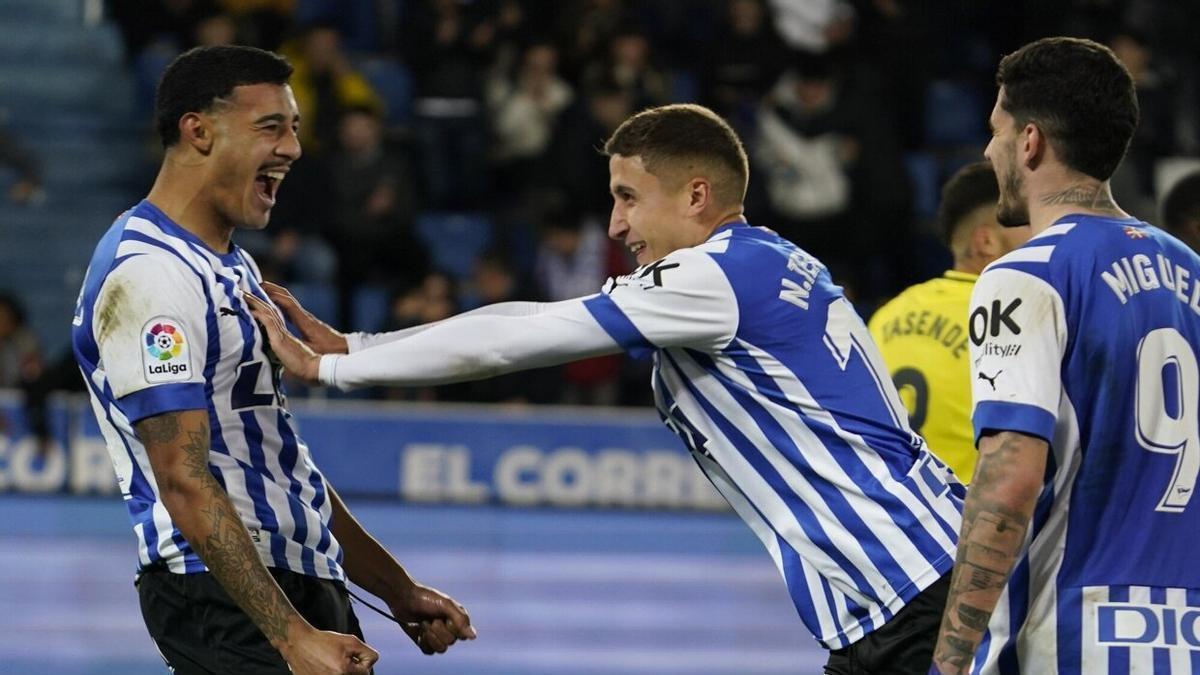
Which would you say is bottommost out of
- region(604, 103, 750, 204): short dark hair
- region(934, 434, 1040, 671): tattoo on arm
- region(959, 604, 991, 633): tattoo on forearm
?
region(959, 604, 991, 633): tattoo on forearm

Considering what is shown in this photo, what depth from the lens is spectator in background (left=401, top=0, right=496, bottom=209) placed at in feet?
50.0

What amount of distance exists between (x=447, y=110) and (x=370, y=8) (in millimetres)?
1620

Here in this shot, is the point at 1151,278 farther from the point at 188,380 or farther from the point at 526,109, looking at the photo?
the point at 526,109

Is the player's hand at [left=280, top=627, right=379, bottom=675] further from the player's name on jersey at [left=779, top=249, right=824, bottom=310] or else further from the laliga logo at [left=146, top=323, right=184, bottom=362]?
the player's name on jersey at [left=779, top=249, right=824, bottom=310]

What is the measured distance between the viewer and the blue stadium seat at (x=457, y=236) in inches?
598

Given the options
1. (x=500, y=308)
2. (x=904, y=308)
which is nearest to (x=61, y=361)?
(x=904, y=308)

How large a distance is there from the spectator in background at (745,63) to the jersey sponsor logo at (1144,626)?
11.9 m

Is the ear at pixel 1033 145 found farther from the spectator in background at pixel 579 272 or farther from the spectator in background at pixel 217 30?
the spectator in background at pixel 217 30

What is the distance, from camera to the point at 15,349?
43.8 ft

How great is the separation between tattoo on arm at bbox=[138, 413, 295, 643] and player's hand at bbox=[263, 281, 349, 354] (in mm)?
426

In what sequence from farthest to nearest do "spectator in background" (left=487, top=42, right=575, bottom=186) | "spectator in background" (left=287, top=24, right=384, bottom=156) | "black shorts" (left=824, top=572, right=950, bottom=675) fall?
"spectator in background" (left=487, top=42, right=575, bottom=186) < "spectator in background" (left=287, top=24, right=384, bottom=156) < "black shorts" (left=824, top=572, right=950, bottom=675)

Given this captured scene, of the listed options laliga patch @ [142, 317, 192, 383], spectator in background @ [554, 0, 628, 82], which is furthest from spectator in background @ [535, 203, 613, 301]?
laliga patch @ [142, 317, 192, 383]

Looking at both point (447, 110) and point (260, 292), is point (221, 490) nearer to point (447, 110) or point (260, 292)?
point (260, 292)

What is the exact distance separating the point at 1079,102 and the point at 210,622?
2.23 m
